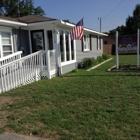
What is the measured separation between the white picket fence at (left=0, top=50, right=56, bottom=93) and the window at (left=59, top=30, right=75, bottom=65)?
1190mm

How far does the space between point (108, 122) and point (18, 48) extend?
678cm

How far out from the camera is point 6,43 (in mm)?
7945

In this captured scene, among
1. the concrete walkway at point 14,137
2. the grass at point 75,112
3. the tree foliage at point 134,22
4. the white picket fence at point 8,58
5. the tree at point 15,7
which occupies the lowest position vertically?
the concrete walkway at point 14,137

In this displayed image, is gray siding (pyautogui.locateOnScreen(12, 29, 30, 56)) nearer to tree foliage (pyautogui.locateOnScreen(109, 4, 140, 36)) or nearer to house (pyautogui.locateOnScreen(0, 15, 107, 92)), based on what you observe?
house (pyautogui.locateOnScreen(0, 15, 107, 92))

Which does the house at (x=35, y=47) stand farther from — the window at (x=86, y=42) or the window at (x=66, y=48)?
the window at (x=86, y=42)

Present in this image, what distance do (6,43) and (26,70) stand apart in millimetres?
1936

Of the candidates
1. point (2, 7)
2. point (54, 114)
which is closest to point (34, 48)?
point (54, 114)

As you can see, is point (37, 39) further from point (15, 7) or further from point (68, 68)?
point (15, 7)

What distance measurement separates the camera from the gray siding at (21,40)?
8.42 metres

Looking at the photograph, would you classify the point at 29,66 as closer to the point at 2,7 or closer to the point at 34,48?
the point at 34,48

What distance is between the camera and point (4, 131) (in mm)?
3246

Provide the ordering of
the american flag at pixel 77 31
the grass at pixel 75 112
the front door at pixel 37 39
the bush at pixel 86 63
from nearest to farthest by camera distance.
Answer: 1. the grass at pixel 75 112
2. the american flag at pixel 77 31
3. the front door at pixel 37 39
4. the bush at pixel 86 63

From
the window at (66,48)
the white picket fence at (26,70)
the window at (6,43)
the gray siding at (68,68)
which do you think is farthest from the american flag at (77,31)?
the window at (6,43)

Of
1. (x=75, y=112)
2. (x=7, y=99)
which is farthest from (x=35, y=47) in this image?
(x=75, y=112)
